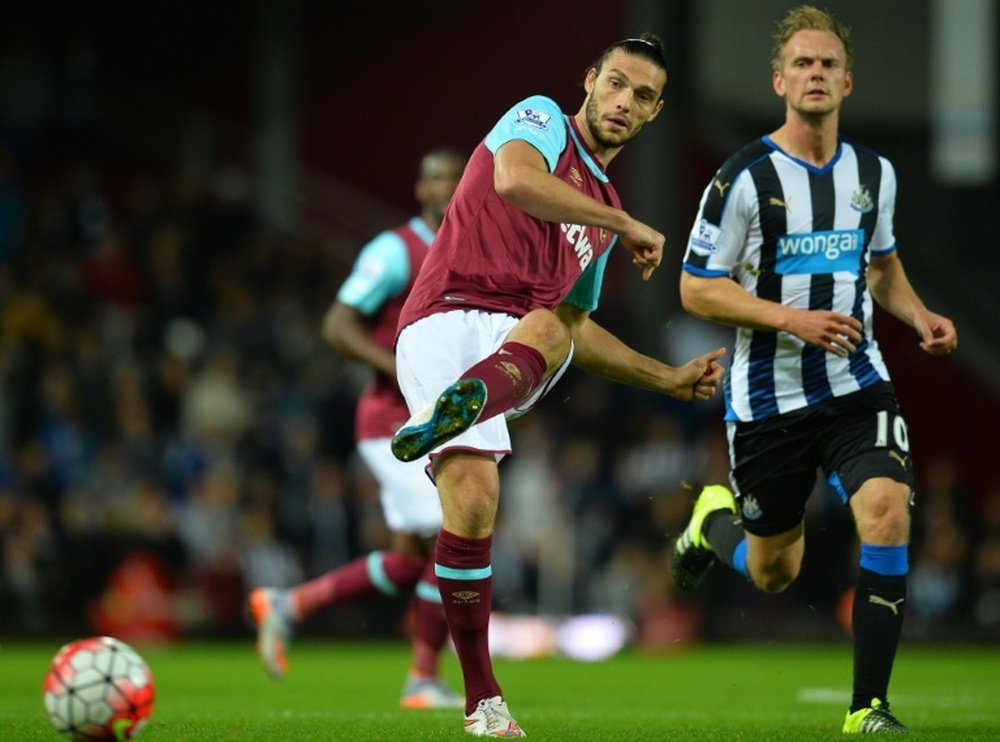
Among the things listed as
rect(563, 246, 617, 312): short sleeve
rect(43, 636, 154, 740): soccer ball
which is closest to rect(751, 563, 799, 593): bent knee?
rect(563, 246, 617, 312): short sleeve

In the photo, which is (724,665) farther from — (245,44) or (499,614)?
(245,44)

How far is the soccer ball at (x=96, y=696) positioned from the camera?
5.02 meters

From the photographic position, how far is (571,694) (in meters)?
8.94

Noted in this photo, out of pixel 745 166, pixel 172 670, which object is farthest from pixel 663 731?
pixel 172 670

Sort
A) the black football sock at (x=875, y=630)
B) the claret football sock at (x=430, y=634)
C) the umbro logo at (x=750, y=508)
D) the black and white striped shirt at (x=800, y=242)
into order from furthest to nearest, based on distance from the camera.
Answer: the claret football sock at (x=430, y=634) → the umbro logo at (x=750, y=508) → the black and white striped shirt at (x=800, y=242) → the black football sock at (x=875, y=630)

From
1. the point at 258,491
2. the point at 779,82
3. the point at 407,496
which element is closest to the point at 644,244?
the point at 779,82

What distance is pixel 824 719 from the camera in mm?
6840

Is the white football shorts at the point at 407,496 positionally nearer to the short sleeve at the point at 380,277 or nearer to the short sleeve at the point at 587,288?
the short sleeve at the point at 380,277

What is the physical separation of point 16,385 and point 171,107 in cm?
663

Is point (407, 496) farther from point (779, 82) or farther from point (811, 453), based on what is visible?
Result: point (779, 82)

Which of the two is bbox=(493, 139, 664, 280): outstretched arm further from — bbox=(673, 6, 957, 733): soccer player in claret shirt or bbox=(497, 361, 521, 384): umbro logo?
bbox=(673, 6, 957, 733): soccer player in claret shirt

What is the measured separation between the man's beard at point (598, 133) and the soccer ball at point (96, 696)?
2434 mm

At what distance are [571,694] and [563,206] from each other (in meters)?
4.09

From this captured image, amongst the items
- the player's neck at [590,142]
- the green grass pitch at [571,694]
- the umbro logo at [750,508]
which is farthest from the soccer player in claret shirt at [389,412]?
the player's neck at [590,142]
